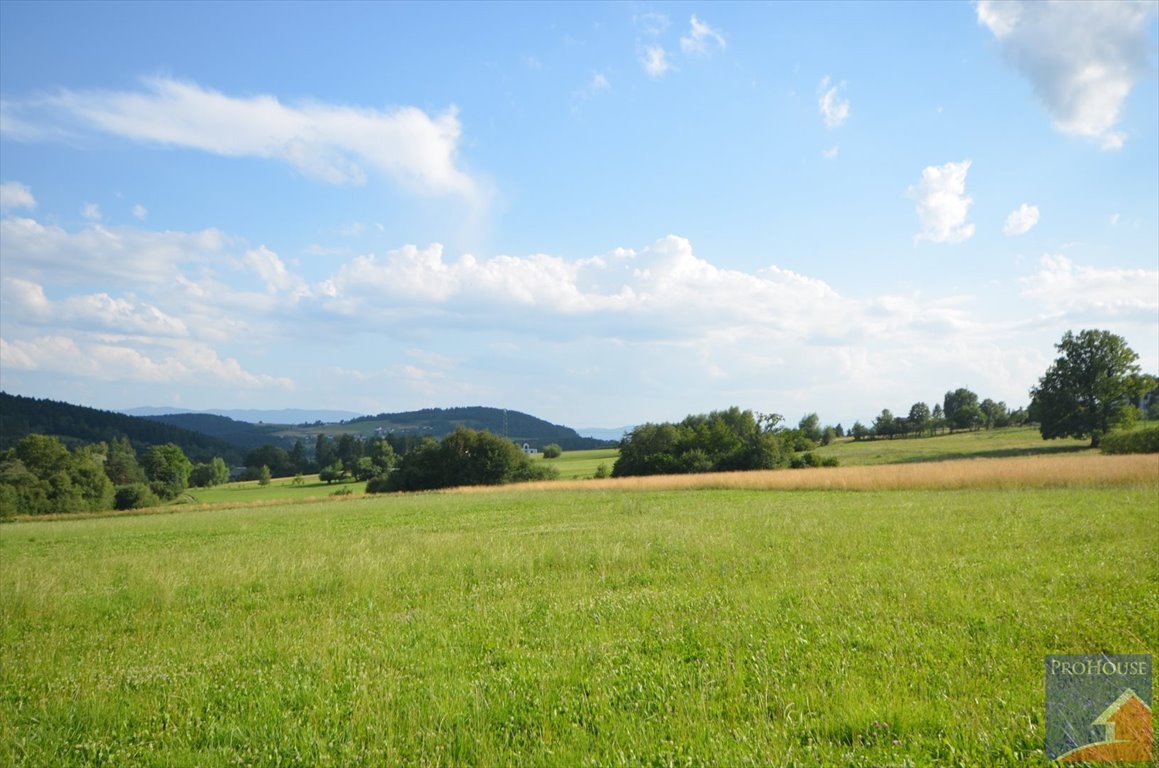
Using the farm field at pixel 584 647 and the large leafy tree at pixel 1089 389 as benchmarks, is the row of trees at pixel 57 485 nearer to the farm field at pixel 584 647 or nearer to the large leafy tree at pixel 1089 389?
the farm field at pixel 584 647

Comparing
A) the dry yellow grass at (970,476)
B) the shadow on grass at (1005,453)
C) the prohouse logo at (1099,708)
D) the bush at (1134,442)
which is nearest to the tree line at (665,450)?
the bush at (1134,442)

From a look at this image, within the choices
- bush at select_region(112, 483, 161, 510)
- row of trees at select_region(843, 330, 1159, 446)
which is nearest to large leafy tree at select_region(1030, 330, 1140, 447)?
row of trees at select_region(843, 330, 1159, 446)

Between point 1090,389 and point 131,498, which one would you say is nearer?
point 1090,389

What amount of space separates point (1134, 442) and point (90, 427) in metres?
223

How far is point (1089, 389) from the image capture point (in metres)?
72.8

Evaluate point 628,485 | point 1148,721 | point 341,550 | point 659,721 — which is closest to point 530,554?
point 341,550

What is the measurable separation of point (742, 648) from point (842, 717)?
2134 millimetres

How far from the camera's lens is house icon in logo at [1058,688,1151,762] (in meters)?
4.81

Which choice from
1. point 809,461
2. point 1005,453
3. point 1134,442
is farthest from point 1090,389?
point 809,461

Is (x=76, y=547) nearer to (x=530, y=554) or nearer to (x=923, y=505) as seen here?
(x=530, y=554)

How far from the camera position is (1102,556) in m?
12.3

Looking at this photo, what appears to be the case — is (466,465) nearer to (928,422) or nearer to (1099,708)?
(1099,708)

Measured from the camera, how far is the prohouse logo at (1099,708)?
4.89 meters

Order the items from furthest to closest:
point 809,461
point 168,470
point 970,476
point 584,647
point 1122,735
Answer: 1. point 168,470
2. point 809,461
3. point 970,476
4. point 584,647
5. point 1122,735
